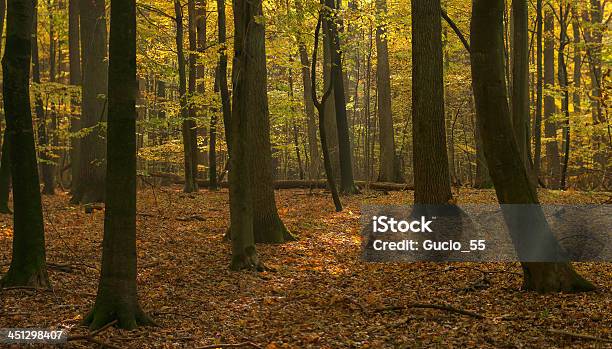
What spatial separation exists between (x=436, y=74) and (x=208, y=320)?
621 centimetres

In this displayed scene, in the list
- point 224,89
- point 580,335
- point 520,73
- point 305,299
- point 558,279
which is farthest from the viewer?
point 520,73

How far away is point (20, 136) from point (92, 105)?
10025mm

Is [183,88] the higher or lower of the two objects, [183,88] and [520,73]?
the higher

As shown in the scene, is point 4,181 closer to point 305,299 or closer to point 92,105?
point 92,105

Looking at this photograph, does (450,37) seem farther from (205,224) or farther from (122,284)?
(122,284)

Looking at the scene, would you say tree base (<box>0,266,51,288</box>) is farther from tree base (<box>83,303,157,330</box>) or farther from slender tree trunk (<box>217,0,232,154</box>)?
slender tree trunk (<box>217,0,232,154</box>)

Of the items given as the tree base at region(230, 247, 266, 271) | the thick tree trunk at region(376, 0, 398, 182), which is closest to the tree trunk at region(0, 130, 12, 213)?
the tree base at region(230, 247, 266, 271)

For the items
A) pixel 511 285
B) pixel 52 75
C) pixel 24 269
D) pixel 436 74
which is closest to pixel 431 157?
pixel 436 74

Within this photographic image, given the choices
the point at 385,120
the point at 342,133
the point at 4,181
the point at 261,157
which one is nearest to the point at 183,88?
the point at 342,133

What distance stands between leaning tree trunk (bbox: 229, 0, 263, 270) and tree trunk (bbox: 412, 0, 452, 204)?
317 centimetres

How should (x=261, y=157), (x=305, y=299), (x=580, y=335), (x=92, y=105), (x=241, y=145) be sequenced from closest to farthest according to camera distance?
(x=580, y=335) → (x=305, y=299) → (x=241, y=145) → (x=261, y=157) → (x=92, y=105)

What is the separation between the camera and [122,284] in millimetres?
6207

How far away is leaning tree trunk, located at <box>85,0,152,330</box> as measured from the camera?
6070 mm

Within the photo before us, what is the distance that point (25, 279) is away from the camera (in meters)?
7.41
